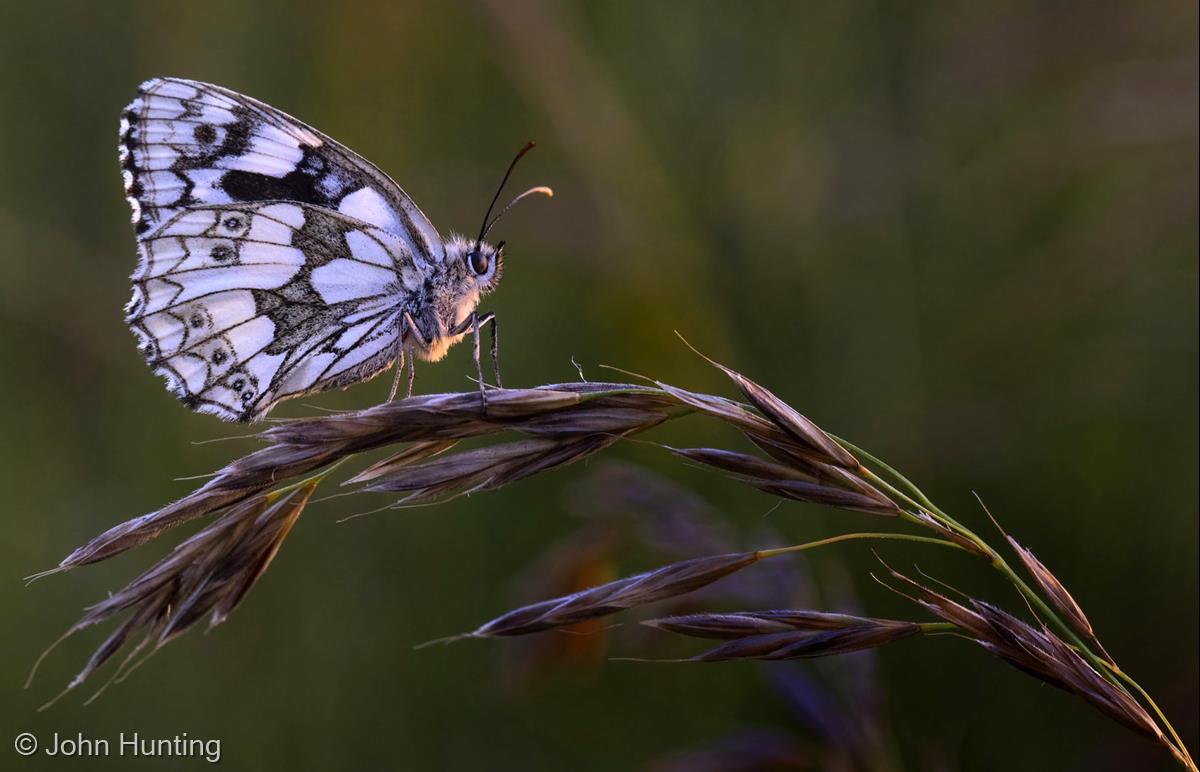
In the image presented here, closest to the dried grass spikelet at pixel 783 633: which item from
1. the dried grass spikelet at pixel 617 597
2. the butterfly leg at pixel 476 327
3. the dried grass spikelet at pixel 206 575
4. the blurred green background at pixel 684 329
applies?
the dried grass spikelet at pixel 617 597

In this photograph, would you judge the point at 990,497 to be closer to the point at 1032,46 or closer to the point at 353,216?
the point at 1032,46

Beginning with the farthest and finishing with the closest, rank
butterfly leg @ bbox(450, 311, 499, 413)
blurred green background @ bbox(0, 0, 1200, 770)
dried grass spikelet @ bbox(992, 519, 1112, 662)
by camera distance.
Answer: blurred green background @ bbox(0, 0, 1200, 770)
butterfly leg @ bbox(450, 311, 499, 413)
dried grass spikelet @ bbox(992, 519, 1112, 662)

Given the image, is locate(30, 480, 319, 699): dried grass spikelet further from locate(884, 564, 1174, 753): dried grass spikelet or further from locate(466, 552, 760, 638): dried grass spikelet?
locate(884, 564, 1174, 753): dried grass spikelet

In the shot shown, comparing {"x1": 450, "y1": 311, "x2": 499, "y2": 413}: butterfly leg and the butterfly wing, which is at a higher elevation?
the butterfly wing

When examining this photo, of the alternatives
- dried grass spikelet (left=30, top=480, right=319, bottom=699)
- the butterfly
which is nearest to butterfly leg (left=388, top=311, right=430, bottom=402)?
the butterfly

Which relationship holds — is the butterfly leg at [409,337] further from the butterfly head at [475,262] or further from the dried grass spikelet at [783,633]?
the dried grass spikelet at [783,633]

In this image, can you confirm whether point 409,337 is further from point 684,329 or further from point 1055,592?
point 1055,592

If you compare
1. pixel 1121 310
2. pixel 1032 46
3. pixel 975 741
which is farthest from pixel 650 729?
pixel 1032 46
